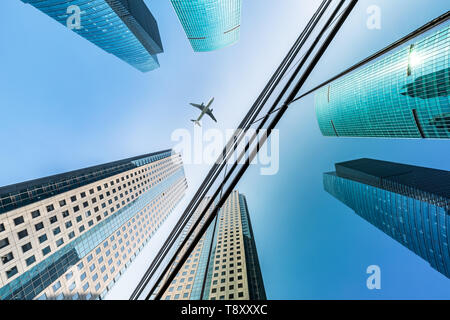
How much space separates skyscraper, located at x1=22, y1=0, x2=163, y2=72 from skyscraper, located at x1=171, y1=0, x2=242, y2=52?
17153mm

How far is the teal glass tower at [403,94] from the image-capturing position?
55.8m

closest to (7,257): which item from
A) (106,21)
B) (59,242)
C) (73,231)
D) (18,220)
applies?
(18,220)

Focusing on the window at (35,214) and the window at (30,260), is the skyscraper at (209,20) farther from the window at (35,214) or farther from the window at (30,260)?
the window at (30,260)

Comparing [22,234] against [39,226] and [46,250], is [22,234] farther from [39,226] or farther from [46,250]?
[46,250]

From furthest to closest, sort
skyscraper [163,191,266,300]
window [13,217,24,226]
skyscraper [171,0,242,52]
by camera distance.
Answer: skyscraper [171,0,242,52], skyscraper [163,191,266,300], window [13,217,24,226]

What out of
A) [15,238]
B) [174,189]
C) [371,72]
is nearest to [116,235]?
[15,238]

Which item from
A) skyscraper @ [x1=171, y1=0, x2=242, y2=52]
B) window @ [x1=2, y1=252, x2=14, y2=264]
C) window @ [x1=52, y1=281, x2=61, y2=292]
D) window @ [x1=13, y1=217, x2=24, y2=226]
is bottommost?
window @ [x1=52, y1=281, x2=61, y2=292]

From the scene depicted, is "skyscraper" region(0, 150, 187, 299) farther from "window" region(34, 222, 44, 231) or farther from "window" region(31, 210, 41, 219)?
"window" region(31, 210, 41, 219)

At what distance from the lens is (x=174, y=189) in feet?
311

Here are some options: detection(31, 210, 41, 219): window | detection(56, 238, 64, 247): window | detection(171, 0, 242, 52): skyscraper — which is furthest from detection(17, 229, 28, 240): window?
detection(171, 0, 242, 52): skyscraper

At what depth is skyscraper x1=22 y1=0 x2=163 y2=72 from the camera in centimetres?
5109

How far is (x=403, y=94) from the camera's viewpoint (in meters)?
64.1

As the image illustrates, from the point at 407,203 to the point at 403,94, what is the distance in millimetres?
40089

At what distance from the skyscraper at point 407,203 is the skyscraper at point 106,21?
117313mm
